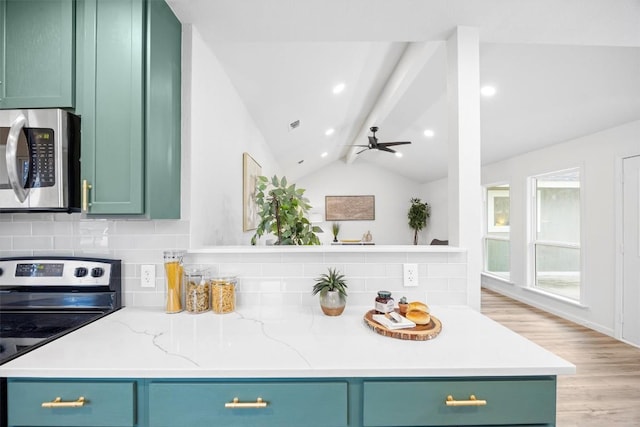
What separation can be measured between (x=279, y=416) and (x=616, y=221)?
4.21m

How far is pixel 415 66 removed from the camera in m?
3.25

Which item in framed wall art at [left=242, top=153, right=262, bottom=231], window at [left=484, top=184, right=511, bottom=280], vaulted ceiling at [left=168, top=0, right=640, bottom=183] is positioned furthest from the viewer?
window at [left=484, top=184, right=511, bottom=280]

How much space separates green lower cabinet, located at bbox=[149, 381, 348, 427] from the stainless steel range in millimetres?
708

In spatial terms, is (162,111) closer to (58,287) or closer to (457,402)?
(58,287)

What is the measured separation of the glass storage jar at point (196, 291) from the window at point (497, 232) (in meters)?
5.68

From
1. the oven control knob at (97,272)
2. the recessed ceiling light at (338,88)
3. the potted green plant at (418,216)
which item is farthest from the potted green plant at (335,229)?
the oven control knob at (97,272)

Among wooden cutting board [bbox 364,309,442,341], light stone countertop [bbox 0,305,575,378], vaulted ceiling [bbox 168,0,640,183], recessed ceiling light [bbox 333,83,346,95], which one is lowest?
light stone countertop [bbox 0,305,575,378]

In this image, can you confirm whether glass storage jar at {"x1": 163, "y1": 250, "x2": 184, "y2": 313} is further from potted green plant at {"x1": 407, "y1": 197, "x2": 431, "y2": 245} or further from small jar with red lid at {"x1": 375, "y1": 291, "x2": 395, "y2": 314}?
potted green plant at {"x1": 407, "y1": 197, "x2": 431, "y2": 245}

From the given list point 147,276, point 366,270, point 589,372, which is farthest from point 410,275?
point 589,372

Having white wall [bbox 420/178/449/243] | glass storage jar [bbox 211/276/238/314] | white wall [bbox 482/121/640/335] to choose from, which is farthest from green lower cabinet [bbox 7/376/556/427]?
white wall [bbox 420/178/449/243]

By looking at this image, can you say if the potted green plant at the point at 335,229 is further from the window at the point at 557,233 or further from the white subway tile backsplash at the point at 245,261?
the white subway tile backsplash at the point at 245,261

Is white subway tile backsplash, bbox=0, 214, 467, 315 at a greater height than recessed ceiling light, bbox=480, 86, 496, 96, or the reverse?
recessed ceiling light, bbox=480, 86, 496, 96

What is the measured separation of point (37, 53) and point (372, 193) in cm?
787

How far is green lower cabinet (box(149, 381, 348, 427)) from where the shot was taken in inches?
37.9
